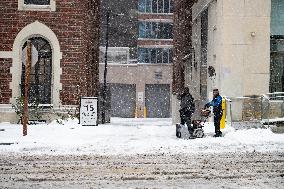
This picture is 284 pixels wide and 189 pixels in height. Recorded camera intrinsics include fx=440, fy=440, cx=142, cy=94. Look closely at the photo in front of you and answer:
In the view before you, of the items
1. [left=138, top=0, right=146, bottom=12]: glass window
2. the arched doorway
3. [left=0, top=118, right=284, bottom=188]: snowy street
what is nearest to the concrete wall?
[left=138, top=0, right=146, bottom=12]: glass window

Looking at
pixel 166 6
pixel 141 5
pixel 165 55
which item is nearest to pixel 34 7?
Answer: pixel 165 55

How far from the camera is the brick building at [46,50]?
66.5ft

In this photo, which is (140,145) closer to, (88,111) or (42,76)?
(88,111)

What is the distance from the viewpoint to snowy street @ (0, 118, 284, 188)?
704cm

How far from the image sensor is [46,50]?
20.9 meters

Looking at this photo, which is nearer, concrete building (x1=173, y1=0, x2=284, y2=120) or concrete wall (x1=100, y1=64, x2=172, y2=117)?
concrete building (x1=173, y1=0, x2=284, y2=120)

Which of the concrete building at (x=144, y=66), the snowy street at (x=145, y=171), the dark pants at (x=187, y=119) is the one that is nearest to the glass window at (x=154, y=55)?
the concrete building at (x=144, y=66)

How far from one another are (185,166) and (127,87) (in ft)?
130

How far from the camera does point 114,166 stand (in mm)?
8758

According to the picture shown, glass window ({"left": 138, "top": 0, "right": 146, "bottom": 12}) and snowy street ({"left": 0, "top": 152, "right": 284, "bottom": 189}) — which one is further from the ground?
A: glass window ({"left": 138, "top": 0, "right": 146, "bottom": 12})

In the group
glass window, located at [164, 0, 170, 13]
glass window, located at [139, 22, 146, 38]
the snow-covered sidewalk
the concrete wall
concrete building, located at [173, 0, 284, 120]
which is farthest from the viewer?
glass window, located at [139, 22, 146, 38]

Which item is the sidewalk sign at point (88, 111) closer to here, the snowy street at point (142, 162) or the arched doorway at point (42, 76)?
the arched doorway at point (42, 76)

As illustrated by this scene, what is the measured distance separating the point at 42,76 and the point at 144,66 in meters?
28.2

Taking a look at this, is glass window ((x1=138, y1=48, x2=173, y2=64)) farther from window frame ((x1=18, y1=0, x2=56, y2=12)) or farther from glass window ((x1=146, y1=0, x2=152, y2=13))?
window frame ((x1=18, y1=0, x2=56, y2=12))
